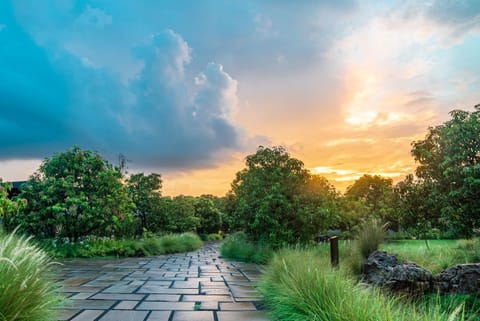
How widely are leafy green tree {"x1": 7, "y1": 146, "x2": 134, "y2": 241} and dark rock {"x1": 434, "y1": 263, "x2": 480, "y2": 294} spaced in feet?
28.2

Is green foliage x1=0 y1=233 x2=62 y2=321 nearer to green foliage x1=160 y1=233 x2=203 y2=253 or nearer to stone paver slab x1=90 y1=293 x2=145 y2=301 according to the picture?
stone paver slab x1=90 y1=293 x2=145 y2=301

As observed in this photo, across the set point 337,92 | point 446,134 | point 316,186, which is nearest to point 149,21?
point 337,92

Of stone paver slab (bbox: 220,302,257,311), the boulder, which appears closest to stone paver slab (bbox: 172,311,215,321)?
stone paver slab (bbox: 220,302,257,311)

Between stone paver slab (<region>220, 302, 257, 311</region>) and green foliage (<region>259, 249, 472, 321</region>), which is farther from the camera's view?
stone paver slab (<region>220, 302, 257, 311</region>)

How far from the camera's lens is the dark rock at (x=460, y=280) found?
14.1 ft

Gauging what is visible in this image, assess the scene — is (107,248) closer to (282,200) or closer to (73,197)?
(73,197)

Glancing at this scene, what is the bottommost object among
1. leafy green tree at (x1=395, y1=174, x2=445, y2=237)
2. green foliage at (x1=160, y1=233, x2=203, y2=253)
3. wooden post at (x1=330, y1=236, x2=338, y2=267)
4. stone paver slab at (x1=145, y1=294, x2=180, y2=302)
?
green foliage at (x1=160, y1=233, x2=203, y2=253)

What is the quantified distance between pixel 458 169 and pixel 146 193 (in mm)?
15258

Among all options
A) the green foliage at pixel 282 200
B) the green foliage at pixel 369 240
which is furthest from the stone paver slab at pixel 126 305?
the green foliage at pixel 282 200

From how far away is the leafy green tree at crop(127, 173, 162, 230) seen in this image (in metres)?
17.2

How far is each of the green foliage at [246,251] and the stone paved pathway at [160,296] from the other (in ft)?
6.29

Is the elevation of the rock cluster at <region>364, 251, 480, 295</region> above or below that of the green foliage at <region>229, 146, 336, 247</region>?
below

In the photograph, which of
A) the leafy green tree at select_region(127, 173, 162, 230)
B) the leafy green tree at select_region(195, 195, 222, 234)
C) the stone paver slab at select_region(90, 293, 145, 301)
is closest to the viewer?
the stone paver slab at select_region(90, 293, 145, 301)

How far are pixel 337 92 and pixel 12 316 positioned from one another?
23.4 ft
